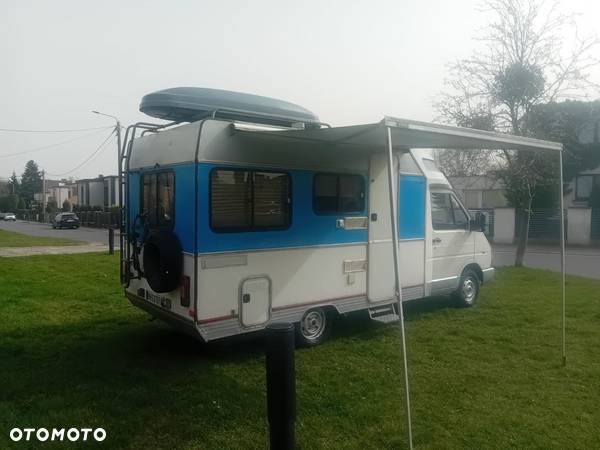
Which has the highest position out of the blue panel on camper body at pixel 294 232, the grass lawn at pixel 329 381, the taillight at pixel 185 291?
the blue panel on camper body at pixel 294 232

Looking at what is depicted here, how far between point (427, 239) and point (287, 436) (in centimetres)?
479

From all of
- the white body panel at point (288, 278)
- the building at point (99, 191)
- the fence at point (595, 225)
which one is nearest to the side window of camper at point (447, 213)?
the white body panel at point (288, 278)

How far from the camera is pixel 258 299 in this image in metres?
5.58

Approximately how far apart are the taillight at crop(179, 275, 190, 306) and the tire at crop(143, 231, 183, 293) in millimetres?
76

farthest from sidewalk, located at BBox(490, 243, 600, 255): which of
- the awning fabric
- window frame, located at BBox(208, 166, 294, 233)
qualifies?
window frame, located at BBox(208, 166, 294, 233)

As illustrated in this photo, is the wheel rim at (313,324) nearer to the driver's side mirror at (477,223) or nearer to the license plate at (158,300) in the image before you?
the license plate at (158,300)

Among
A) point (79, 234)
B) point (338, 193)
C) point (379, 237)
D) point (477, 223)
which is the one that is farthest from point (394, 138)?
point (79, 234)

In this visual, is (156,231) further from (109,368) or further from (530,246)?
(530,246)

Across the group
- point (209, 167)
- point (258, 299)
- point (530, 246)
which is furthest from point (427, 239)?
point (530, 246)

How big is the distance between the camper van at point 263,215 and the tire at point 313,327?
0.05ft

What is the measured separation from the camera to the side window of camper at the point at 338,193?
20.3ft

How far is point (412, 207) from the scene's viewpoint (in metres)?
7.26

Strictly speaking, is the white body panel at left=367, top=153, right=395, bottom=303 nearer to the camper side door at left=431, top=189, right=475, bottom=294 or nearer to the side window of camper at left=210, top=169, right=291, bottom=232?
the camper side door at left=431, top=189, right=475, bottom=294

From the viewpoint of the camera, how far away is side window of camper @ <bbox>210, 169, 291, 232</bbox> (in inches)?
209
